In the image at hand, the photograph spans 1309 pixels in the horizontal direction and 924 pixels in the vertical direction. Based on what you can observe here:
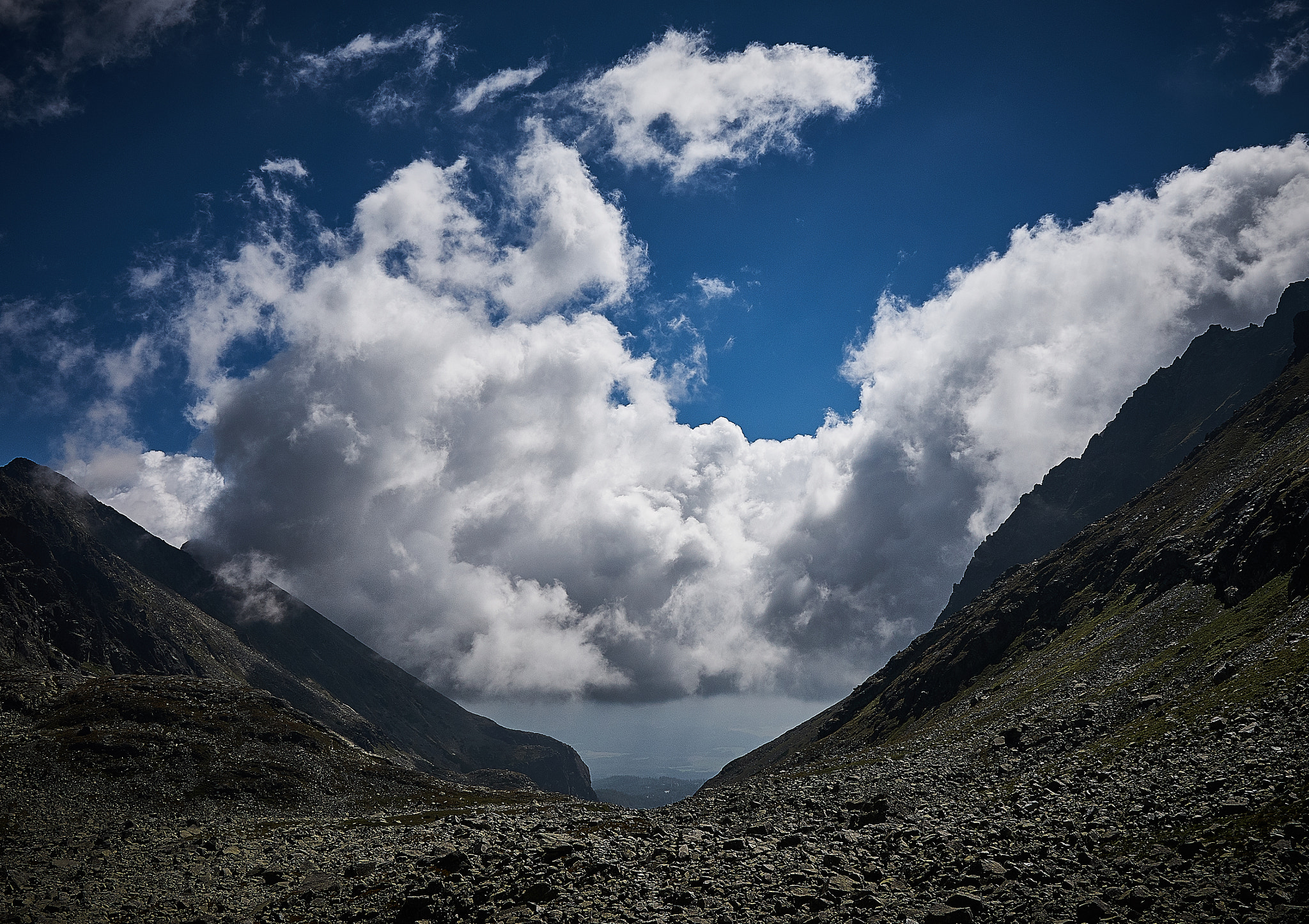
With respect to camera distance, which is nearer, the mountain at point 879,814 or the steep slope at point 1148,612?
the mountain at point 879,814

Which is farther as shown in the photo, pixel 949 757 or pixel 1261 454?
pixel 1261 454

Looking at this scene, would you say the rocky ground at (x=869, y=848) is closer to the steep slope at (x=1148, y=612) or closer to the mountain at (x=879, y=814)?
the mountain at (x=879, y=814)

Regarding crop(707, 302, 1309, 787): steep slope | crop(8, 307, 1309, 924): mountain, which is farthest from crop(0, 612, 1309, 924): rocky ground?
crop(707, 302, 1309, 787): steep slope

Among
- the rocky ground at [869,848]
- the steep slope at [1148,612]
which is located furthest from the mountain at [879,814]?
the steep slope at [1148,612]

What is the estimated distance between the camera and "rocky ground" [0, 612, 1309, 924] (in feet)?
83.7

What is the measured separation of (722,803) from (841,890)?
42.8 metres

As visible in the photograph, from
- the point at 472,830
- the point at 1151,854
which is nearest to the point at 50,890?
the point at 472,830

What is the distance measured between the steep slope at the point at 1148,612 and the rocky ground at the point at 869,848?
4.83 metres

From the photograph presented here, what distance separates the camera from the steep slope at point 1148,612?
66.9 metres

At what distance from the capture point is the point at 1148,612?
4097 inches

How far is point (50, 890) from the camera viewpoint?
46188 millimetres

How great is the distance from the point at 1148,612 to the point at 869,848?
319 ft

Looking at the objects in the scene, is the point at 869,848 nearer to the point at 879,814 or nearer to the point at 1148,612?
the point at 879,814

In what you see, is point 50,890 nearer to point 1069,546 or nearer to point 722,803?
point 722,803
